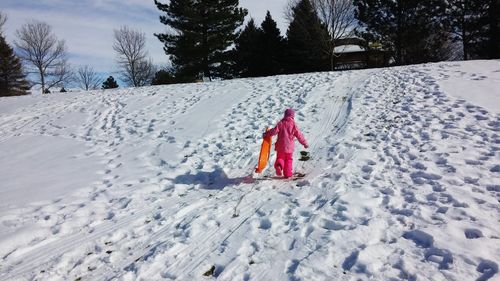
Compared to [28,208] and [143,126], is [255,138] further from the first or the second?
[28,208]

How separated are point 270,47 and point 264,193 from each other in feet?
97.9

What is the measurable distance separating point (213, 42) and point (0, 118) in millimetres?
19483

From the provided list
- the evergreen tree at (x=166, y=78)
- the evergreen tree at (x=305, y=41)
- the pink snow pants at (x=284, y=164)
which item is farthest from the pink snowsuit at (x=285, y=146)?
the evergreen tree at (x=166, y=78)

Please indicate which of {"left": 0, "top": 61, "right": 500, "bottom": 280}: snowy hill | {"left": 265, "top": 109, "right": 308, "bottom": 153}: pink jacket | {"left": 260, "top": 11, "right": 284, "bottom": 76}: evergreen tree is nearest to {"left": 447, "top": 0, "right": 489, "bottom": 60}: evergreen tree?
{"left": 260, "top": 11, "right": 284, "bottom": 76}: evergreen tree

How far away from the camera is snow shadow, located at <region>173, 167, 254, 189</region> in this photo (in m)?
7.08

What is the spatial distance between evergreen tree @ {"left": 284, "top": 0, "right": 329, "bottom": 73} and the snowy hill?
2106 centimetres

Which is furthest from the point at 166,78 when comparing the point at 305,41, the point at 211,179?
the point at 211,179

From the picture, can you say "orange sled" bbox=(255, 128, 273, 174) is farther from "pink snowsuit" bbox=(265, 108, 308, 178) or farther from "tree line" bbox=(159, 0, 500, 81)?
"tree line" bbox=(159, 0, 500, 81)

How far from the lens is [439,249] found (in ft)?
13.3

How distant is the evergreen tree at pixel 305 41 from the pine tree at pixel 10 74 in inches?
1149

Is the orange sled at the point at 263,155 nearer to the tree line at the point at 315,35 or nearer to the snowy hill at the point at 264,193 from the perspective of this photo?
the snowy hill at the point at 264,193

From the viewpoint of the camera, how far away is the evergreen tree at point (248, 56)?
33812 millimetres

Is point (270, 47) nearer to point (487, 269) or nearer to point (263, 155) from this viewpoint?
point (263, 155)

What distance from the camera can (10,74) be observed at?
1512 inches
